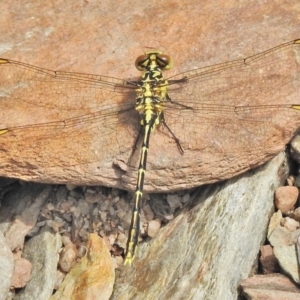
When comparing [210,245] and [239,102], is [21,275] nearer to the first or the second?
[210,245]

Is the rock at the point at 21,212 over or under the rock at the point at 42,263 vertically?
over

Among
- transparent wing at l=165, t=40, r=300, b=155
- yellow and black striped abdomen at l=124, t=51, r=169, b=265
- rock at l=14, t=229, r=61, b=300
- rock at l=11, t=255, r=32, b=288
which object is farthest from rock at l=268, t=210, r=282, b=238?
rock at l=11, t=255, r=32, b=288

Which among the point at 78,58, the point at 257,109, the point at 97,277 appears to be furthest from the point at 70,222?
the point at 257,109

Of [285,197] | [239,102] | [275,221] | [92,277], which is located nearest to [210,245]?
[275,221]

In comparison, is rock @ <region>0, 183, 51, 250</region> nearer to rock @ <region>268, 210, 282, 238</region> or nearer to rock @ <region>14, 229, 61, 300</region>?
rock @ <region>14, 229, 61, 300</region>

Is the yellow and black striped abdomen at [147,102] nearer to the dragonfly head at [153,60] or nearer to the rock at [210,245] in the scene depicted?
the dragonfly head at [153,60]

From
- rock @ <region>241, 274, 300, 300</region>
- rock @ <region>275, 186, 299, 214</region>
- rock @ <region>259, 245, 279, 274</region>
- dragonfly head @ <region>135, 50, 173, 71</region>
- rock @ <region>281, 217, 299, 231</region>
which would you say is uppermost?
dragonfly head @ <region>135, 50, 173, 71</region>

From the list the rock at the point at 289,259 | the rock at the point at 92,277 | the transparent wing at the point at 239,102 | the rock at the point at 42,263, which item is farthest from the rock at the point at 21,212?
the rock at the point at 289,259

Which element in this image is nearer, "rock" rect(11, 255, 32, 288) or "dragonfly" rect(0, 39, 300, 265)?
"dragonfly" rect(0, 39, 300, 265)
